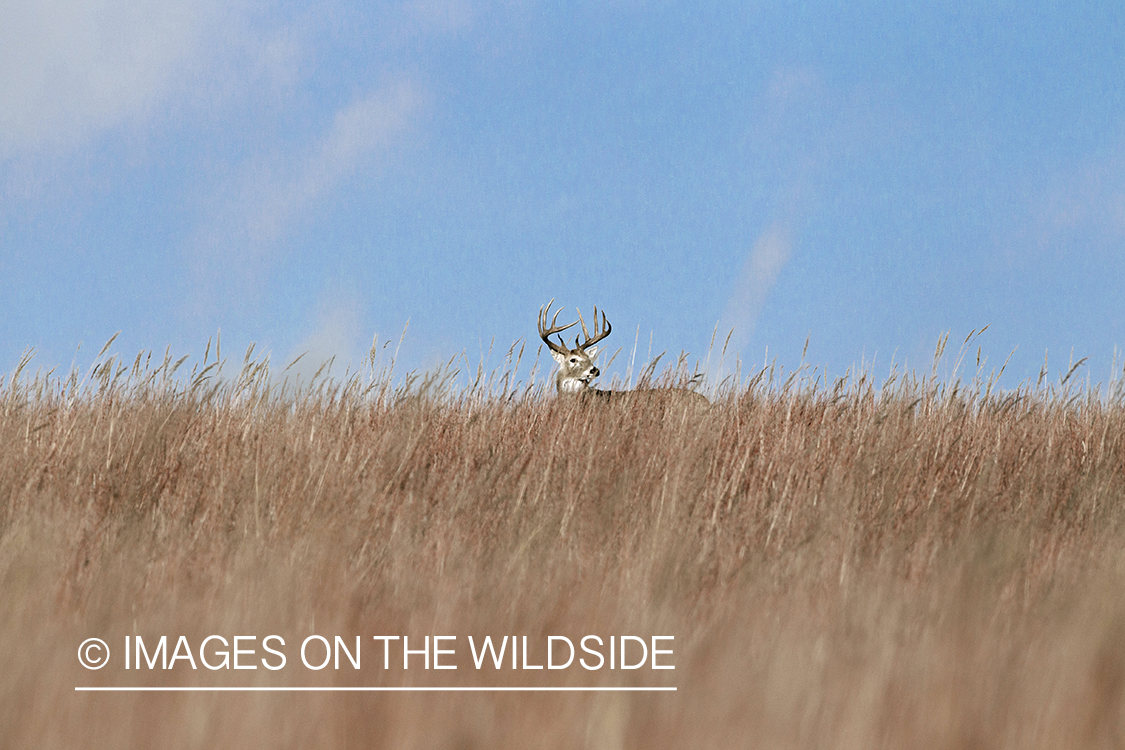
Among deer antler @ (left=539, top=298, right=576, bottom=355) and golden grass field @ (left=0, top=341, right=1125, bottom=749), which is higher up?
deer antler @ (left=539, top=298, right=576, bottom=355)

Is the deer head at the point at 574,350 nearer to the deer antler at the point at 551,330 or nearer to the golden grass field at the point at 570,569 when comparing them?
the deer antler at the point at 551,330

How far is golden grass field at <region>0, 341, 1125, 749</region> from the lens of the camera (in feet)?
5.69

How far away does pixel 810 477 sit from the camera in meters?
3.92

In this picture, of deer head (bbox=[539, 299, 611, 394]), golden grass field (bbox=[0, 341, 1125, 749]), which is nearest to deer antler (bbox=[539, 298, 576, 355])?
deer head (bbox=[539, 299, 611, 394])

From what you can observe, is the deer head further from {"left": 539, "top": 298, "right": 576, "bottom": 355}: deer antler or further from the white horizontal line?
the white horizontal line

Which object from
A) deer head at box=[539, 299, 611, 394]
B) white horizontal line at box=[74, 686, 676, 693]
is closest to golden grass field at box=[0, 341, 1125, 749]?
white horizontal line at box=[74, 686, 676, 693]

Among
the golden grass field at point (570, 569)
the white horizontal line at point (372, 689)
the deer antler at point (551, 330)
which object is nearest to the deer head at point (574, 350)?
the deer antler at point (551, 330)

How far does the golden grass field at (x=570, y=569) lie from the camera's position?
1.73 m

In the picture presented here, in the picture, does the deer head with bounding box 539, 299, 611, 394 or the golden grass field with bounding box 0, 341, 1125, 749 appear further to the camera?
the deer head with bounding box 539, 299, 611, 394

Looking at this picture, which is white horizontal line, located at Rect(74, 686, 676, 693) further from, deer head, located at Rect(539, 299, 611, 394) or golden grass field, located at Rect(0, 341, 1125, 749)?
deer head, located at Rect(539, 299, 611, 394)

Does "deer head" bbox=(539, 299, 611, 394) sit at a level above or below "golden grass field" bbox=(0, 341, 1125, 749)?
above

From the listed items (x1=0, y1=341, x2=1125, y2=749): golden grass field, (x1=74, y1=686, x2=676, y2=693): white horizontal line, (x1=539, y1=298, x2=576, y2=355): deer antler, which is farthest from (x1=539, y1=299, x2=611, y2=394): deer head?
(x1=74, y1=686, x2=676, y2=693): white horizontal line

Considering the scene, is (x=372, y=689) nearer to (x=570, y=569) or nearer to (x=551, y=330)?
(x=570, y=569)

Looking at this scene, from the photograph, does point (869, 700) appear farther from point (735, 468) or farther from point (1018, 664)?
point (735, 468)
